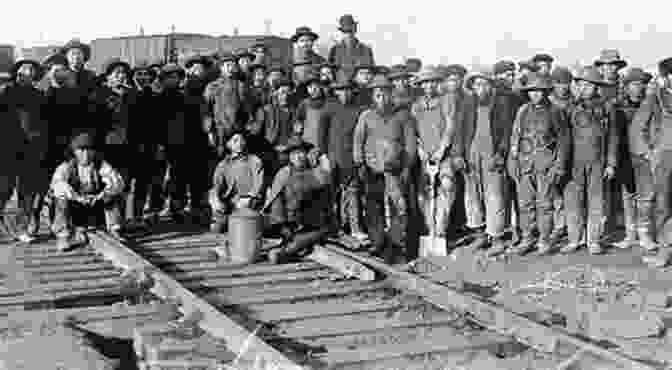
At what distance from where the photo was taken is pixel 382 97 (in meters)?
9.43

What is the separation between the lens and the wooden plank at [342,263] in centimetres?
759

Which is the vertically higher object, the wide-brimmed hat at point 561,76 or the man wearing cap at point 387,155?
the wide-brimmed hat at point 561,76

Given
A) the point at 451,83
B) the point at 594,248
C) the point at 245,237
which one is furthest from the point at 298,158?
the point at 594,248

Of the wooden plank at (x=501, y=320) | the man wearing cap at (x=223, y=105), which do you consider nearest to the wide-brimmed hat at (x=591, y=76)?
the wooden plank at (x=501, y=320)

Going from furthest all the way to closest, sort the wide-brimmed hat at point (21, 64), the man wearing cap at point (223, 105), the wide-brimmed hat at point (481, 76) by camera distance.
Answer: the man wearing cap at point (223, 105), the wide-brimmed hat at point (21, 64), the wide-brimmed hat at point (481, 76)

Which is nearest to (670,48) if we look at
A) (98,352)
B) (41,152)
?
(41,152)

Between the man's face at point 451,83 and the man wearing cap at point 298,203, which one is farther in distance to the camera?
the man's face at point 451,83

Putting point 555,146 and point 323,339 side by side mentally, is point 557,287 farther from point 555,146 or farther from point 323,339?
point 323,339

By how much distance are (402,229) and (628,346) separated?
168 inches

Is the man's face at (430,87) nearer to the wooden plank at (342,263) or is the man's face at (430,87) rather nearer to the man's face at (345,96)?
the man's face at (345,96)

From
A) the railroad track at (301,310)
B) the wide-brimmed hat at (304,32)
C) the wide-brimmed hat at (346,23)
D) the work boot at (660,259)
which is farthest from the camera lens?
the wide-brimmed hat at (346,23)

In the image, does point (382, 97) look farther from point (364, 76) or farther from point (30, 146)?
point (30, 146)

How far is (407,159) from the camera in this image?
946 cm

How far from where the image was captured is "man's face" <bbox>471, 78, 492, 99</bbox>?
31.7ft
